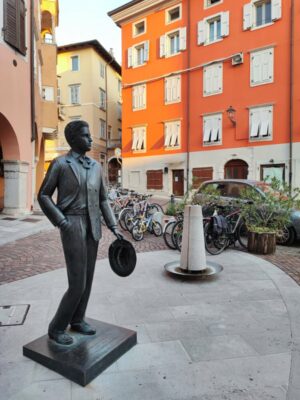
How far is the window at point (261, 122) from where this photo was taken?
749 inches

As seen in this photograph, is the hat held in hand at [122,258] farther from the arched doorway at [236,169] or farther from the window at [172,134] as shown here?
the window at [172,134]

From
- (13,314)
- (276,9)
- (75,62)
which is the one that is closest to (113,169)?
(75,62)

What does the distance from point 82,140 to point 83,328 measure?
5.65ft

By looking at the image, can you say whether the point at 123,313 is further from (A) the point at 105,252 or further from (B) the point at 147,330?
(A) the point at 105,252

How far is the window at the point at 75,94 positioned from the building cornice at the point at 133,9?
7988 millimetres

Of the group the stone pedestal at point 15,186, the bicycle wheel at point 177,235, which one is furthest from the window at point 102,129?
the bicycle wheel at point 177,235

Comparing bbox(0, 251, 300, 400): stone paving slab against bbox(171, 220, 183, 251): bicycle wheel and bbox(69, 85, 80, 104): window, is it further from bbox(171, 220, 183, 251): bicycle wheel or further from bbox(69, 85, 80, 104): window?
bbox(69, 85, 80, 104): window

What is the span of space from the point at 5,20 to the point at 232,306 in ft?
35.4

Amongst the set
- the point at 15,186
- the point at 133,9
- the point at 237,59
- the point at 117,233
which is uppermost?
the point at 133,9

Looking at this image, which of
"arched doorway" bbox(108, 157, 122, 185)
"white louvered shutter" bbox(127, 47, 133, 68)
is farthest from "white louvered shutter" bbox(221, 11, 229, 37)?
"arched doorway" bbox(108, 157, 122, 185)

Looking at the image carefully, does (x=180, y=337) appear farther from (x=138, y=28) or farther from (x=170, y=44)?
(x=138, y=28)

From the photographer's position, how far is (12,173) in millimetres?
11359

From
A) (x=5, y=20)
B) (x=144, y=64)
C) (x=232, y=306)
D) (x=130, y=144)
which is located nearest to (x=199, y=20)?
(x=144, y=64)

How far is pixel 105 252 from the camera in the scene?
23.0 ft
